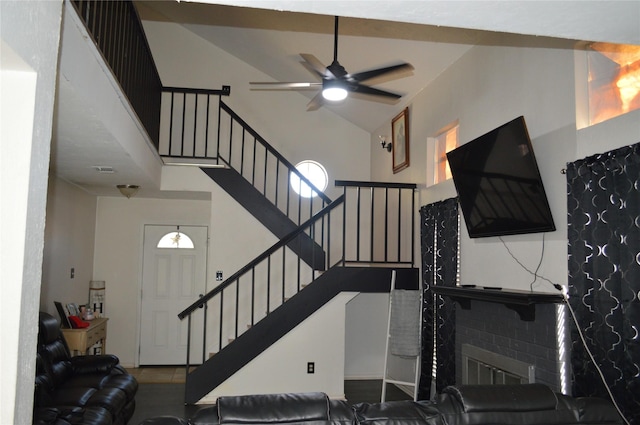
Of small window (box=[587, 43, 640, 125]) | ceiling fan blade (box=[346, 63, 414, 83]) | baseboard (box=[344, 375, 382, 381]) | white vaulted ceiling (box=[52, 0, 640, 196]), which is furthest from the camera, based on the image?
baseboard (box=[344, 375, 382, 381])

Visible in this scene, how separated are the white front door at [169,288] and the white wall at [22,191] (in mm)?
6009

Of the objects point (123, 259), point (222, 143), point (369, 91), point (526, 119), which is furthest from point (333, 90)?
point (123, 259)

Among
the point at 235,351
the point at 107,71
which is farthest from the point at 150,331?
the point at 107,71

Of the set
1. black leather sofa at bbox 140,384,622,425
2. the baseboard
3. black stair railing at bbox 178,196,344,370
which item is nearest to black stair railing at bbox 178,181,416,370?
black stair railing at bbox 178,196,344,370

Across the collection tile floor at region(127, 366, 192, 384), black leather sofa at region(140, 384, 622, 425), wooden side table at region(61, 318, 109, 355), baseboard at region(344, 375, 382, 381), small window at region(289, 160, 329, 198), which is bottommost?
tile floor at region(127, 366, 192, 384)

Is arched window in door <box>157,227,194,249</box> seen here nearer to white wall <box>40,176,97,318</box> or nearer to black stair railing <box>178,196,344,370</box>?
white wall <box>40,176,97,318</box>

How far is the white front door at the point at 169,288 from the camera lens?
25.1ft

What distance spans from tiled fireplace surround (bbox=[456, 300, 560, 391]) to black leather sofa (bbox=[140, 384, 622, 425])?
100 cm

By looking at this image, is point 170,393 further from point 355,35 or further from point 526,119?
point 526,119

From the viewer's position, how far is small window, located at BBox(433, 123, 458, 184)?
545 centimetres

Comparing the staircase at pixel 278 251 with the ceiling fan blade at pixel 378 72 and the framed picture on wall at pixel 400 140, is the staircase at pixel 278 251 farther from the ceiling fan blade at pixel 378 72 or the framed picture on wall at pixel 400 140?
the ceiling fan blade at pixel 378 72

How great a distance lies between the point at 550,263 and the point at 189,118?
562 cm

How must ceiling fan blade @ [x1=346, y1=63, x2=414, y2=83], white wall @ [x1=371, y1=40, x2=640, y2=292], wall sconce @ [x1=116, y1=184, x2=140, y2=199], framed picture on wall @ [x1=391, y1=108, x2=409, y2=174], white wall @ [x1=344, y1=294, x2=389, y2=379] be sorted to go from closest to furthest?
white wall @ [x1=371, y1=40, x2=640, y2=292]
ceiling fan blade @ [x1=346, y1=63, x2=414, y2=83]
wall sconce @ [x1=116, y1=184, x2=140, y2=199]
framed picture on wall @ [x1=391, y1=108, x2=409, y2=174]
white wall @ [x1=344, y1=294, x2=389, y2=379]

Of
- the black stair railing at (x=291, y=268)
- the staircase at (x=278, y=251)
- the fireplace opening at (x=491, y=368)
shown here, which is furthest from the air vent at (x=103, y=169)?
the fireplace opening at (x=491, y=368)
